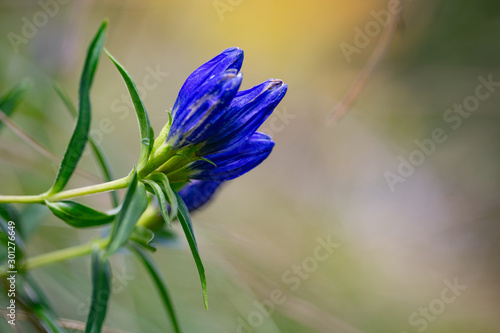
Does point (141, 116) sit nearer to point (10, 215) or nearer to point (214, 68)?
point (214, 68)

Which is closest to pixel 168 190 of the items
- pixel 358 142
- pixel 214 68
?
pixel 214 68

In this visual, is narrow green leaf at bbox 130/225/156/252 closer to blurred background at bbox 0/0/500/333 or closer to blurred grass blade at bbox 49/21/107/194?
blurred grass blade at bbox 49/21/107/194

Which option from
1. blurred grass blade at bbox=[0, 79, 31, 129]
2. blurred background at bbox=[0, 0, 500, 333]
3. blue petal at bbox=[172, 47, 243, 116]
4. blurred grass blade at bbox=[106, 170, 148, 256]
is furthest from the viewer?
blurred background at bbox=[0, 0, 500, 333]

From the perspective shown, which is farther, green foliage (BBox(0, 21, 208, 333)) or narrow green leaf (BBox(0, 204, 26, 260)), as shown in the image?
narrow green leaf (BBox(0, 204, 26, 260))

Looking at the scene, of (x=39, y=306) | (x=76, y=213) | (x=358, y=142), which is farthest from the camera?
(x=358, y=142)

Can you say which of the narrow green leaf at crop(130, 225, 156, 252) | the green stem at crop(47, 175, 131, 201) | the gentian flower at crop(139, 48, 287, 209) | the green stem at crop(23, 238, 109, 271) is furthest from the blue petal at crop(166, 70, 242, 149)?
the green stem at crop(23, 238, 109, 271)

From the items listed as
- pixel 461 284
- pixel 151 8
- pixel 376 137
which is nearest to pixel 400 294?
pixel 461 284
